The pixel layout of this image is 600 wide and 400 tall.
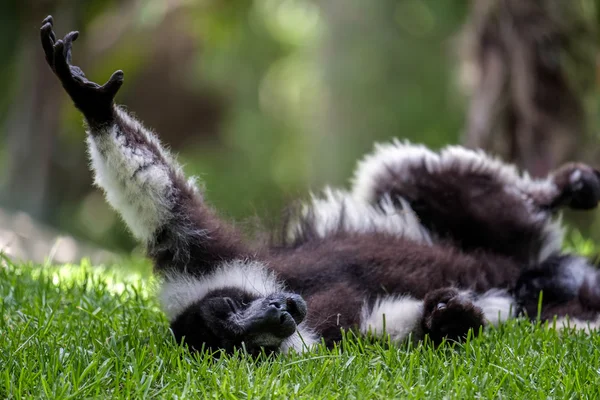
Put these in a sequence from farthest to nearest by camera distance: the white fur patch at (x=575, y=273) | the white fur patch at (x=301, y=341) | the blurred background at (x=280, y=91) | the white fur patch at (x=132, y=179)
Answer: the blurred background at (x=280, y=91) → the white fur patch at (x=575, y=273) → the white fur patch at (x=132, y=179) → the white fur patch at (x=301, y=341)

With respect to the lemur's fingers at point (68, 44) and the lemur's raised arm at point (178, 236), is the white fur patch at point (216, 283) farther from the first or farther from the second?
the lemur's fingers at point (68, 44)

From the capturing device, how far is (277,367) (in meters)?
3.36

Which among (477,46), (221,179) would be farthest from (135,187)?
(221,179)

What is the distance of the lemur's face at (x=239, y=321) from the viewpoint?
3680 mm

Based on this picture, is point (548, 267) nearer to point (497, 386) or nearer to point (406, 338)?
point (406, 338)

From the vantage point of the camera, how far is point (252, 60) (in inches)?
985

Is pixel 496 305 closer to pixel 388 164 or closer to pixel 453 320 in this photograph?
pixel 453 320

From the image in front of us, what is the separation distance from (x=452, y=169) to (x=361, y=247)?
3.73 ft

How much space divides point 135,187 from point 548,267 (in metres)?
2.70

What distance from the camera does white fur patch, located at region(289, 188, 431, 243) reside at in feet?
17.0

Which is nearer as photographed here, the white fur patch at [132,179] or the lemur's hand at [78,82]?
the lemur's hand at [78,82]

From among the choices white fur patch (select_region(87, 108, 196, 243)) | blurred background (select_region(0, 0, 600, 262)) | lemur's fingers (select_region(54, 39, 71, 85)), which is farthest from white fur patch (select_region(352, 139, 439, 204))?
lemur's fingers (select_region(54, 39, 71, 85))

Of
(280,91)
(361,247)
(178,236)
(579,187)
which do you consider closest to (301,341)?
(178,236)

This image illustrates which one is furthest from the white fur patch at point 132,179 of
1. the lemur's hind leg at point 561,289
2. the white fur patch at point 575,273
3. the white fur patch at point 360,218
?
the white fur patch at point 575,273
